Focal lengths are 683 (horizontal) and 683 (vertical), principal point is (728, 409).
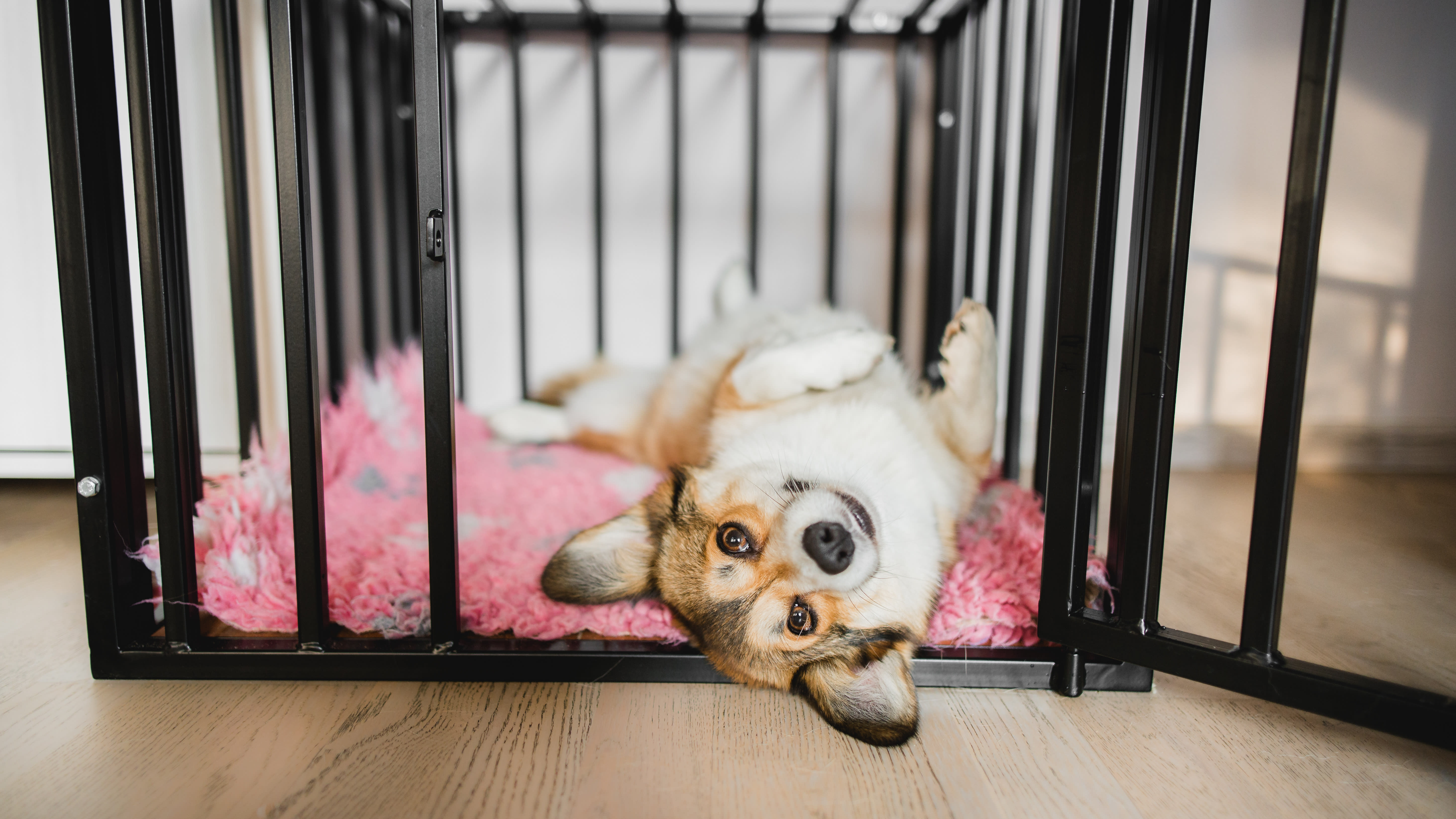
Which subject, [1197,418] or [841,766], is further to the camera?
[1197,418]

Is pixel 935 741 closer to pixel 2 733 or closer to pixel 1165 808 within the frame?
pixel 1165 808

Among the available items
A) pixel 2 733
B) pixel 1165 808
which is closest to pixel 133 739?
pixel 2 733

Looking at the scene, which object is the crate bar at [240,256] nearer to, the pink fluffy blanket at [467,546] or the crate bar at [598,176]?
the pink fluffy blanket at [467,546]

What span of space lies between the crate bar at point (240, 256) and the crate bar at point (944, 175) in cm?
176

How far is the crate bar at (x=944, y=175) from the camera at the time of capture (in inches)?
79.4

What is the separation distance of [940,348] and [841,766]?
0.81 m

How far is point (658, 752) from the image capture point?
2.81 feet

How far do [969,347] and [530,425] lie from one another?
1.33 metres

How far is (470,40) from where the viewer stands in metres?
2.17

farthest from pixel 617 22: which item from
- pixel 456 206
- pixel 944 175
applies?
pixel 944 175

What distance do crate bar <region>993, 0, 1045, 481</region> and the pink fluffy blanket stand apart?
0.16 metres

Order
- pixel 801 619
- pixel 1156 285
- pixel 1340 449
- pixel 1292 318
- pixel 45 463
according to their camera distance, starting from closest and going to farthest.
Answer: pixel 1292 318
pixel 1156 285
pixel 801 619
pixel 45 463
pixel 1340 449

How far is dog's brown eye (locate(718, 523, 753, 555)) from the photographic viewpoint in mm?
1053

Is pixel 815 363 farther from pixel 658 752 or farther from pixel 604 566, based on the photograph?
pixel 658 752
